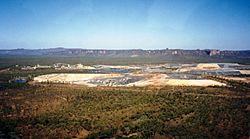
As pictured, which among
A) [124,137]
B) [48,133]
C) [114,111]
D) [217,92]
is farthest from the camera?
Result: [217,92]

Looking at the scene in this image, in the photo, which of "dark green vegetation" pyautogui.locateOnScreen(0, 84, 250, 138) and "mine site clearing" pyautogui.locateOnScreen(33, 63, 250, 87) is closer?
"dark green vegetation" pyautogui.locateOnScreen(0, 84, 250, 138)

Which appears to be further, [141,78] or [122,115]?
[141,78]

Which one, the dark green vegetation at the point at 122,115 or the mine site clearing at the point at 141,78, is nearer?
the dark green vegetation at the point at 122,115

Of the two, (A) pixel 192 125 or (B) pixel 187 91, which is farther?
(B) pixel 187 91

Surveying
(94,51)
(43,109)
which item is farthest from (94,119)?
(94,51)

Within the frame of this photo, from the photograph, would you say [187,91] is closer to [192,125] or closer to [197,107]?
[197,107]

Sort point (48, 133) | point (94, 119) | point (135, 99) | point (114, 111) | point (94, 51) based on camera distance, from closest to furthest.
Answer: point (48, 133), point (94, 119), point (114, 111), point (135, 99), point (94, 51)

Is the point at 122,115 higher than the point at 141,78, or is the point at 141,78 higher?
the point at 141,78
